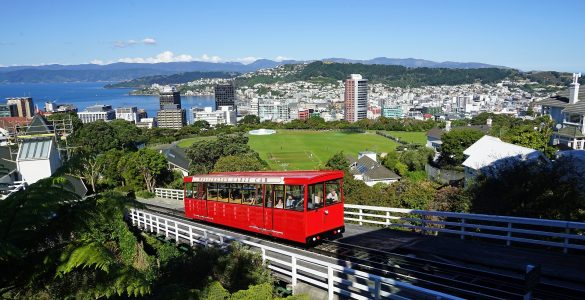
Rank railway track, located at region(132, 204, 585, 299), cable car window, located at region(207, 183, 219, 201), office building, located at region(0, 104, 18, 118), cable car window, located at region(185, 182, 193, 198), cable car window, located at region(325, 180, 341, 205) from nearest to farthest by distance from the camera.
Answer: railway track, located at region(132, 204, 585, 299)
cable car window, located at region(325, 180, 341, 205)
cable car window, located at region(207, 183, 219, 201)
cable car window, located at region(185, 182, 193, 198)
office building, located at region(0, 104, 18, 118)

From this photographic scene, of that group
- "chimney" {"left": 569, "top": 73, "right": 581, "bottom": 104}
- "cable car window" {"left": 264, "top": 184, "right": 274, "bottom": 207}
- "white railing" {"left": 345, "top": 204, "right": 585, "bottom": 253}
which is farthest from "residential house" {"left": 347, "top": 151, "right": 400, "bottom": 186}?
"cable car window" {"left": 264, "top": 184, "right": 274, "bottom": 207}

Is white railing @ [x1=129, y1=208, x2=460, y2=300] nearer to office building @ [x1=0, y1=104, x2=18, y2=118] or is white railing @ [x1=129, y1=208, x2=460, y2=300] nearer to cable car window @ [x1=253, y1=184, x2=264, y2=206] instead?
cable car window @ [x1=253, y1=184, x2=264, y2=206]

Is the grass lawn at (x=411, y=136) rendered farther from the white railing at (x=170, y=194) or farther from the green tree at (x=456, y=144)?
the white railing at (x=170, y=194)

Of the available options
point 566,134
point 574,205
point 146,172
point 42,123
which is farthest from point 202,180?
point 566,134

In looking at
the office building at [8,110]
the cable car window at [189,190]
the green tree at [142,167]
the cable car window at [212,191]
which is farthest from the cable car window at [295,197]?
the office building at [8,110]

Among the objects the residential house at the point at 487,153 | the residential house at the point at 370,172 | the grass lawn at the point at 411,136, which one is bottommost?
the grass lawn at the point at 411,136

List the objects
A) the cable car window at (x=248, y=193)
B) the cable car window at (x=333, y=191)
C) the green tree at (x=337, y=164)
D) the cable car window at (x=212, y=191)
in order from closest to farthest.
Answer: the cable car window at (x=333, y=191)
the cable car window at (x=248, y=193)
the cable car window at (x=212, y=191)
the green tree at (x=337, y=164)

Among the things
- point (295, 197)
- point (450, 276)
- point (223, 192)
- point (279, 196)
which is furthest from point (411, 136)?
point (450, 276)
